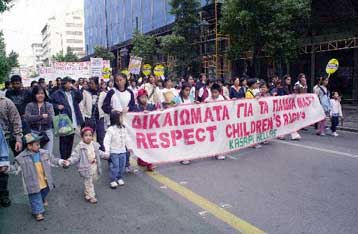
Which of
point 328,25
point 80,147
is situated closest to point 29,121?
point 80,147

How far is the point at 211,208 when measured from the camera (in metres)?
4.45

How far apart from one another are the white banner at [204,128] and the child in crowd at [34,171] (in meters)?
1.49

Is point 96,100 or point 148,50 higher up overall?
point 148,50

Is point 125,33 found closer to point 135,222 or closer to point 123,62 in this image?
point 123,62

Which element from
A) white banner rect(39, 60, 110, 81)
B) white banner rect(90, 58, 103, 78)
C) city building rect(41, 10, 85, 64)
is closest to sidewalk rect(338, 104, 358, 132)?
white banner rect(90, 58, 103, 78)

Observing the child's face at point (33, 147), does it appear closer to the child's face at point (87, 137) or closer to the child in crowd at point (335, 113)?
the child's face at point (87, 137)

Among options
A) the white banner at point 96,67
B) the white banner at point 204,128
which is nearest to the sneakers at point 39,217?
the white banner at point 204,128

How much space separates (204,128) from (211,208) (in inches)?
85.0

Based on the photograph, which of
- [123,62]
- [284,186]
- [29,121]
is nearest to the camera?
[284,186]

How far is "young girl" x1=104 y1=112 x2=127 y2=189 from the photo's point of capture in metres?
5.42

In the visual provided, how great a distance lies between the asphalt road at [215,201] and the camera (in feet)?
13.0

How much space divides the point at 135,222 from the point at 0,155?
64.3 inches

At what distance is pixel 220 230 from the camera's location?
151 inches

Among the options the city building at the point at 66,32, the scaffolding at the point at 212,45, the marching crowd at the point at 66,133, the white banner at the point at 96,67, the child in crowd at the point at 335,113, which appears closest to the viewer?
the marching crowd at the point at 66,133
